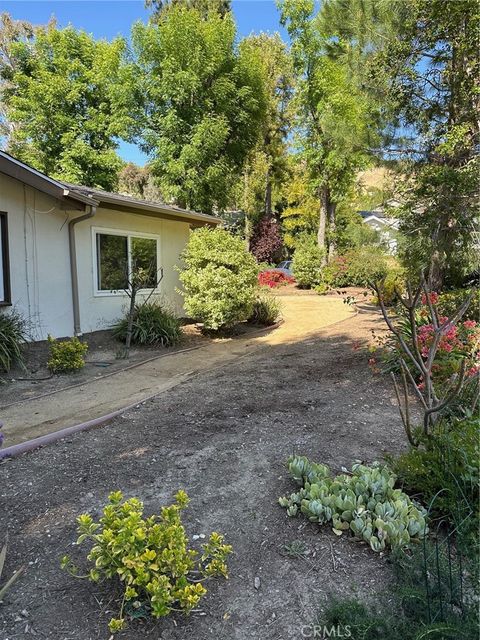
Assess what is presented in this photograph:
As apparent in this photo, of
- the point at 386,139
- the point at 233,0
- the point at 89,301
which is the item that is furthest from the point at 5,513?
the point at 233,0

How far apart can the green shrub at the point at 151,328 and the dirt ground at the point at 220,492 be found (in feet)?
9.81

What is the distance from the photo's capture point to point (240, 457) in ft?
10.8

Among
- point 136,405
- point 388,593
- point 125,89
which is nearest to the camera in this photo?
point 388,593

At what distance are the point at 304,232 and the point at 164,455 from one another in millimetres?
23679

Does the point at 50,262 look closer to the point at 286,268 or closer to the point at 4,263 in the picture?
the point at 4,263

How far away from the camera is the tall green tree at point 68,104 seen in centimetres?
1762

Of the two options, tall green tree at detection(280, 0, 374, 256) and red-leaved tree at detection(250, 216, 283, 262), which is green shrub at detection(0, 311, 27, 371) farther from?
red-leaved tree at detection(250, 216, 283, 262)

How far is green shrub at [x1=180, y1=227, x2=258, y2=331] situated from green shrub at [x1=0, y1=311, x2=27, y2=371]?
3.33m

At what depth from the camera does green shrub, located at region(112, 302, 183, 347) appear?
820cm

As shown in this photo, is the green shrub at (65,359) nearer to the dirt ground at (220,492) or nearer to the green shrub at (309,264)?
the dirt ground at (220,492)

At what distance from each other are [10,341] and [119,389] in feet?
6.80

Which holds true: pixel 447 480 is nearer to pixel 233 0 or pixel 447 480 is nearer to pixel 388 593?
pixel 388 593

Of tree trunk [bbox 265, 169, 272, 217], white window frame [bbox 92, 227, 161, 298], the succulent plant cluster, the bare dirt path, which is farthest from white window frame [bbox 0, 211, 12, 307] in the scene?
tree trunk [bbox 265, 169, 272, 217]

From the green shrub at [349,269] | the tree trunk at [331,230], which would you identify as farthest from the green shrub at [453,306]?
the tree trunk at [331,230]
